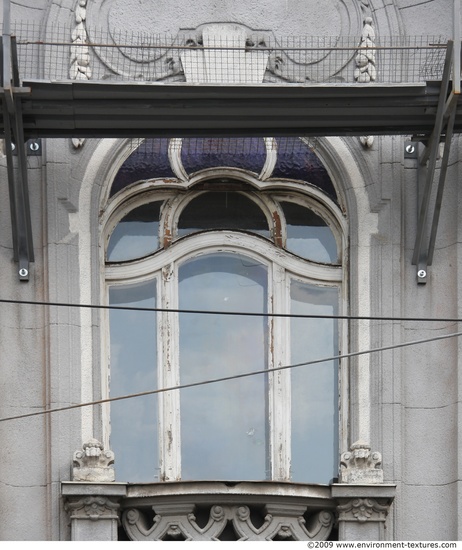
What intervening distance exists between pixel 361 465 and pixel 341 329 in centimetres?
146

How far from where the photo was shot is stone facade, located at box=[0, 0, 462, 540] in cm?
2327

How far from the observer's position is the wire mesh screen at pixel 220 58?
80.8 feet

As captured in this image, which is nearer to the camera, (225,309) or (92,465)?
(92,465)

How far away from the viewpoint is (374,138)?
24547 millimetres

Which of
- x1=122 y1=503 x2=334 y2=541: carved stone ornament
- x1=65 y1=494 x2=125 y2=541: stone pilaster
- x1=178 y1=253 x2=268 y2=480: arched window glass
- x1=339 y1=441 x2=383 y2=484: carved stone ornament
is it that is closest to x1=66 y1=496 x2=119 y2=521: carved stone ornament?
x1=65 y1=494 x2=125 y2=541: stone pilaster

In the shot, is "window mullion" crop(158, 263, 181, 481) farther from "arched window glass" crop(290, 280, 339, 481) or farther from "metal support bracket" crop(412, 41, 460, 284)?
"metal support bracket" crop(412, 41, 460, 284)

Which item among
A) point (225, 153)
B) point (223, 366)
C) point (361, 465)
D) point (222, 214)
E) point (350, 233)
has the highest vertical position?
point (225, 153)

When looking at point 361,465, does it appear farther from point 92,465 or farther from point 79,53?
point 79,53

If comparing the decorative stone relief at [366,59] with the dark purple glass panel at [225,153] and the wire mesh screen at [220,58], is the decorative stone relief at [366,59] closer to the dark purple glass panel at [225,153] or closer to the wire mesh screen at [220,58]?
the wire mesh screen at [220,58]

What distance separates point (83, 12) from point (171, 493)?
4788mm

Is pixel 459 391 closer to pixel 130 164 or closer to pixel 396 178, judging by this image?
pixel 396 178

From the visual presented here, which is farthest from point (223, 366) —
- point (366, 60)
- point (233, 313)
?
point (366, 60)

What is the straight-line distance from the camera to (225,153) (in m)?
24.7

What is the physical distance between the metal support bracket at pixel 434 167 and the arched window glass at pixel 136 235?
97.8 inches
